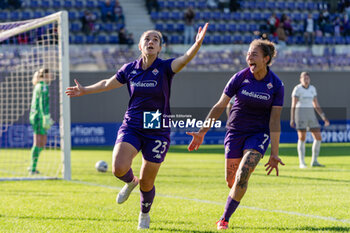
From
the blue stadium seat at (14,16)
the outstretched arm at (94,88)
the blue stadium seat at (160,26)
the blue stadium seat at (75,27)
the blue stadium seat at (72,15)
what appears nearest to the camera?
the outstretched arm at (94,88)

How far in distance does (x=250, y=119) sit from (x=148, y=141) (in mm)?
1197

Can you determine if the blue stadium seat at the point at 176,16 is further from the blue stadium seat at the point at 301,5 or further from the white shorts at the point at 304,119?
the white shorts at the point at 304,119

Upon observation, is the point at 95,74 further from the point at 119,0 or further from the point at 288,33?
the point at 288,33

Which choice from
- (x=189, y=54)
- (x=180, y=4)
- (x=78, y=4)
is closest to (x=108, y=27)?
(x=78, y=4)

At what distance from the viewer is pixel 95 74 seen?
2342 centimetres

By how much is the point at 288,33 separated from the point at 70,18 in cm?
980

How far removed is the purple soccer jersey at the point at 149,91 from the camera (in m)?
6.65

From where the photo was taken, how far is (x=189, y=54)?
20.9ft

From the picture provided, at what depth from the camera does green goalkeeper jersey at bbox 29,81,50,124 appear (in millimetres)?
12883

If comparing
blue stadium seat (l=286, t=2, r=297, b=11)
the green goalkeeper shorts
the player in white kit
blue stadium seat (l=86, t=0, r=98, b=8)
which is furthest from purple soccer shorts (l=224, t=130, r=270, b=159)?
blue stadium seat (l=286, t=2, r=297, b=11)

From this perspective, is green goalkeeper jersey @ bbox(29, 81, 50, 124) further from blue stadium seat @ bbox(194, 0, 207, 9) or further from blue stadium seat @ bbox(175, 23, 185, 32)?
blue stadium seat @ bbox(194, 0, 207, 9)

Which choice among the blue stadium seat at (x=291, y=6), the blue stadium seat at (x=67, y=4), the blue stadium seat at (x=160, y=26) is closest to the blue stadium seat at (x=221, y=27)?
the blue stadium seat at (x=160, y=26)

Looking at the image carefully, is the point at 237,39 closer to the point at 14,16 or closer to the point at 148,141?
the point at 14,16

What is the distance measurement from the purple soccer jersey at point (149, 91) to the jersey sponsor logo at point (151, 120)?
45 millimetres
